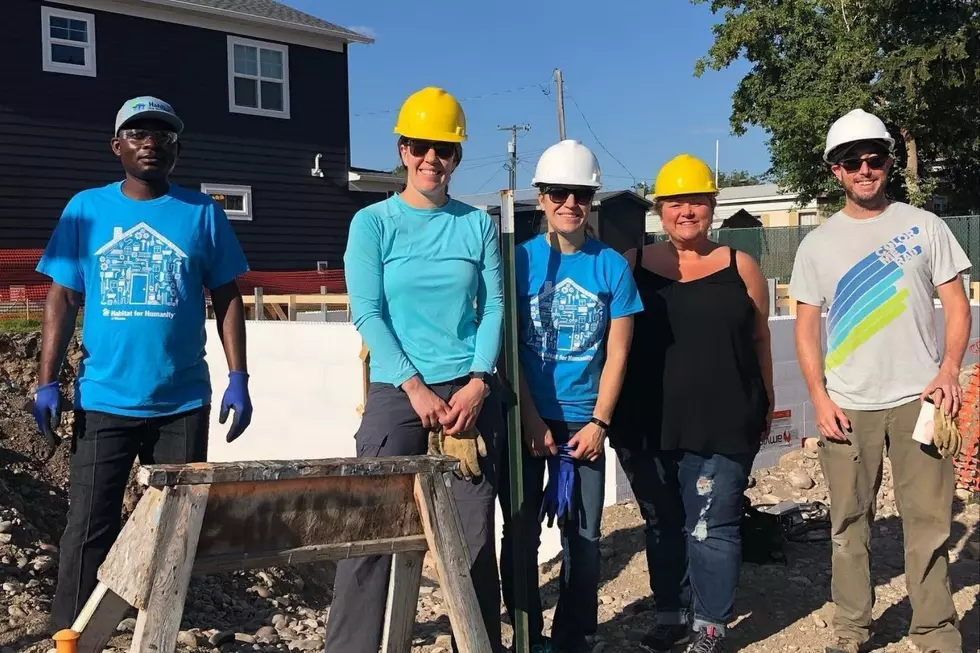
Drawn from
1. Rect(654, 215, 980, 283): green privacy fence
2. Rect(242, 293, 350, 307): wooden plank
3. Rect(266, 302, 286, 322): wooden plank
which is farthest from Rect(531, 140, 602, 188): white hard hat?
Rect(654, 215, 980, 283): green privacy fence

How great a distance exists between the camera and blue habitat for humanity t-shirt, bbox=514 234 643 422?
3.53 meters

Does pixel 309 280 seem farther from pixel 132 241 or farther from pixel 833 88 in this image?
pixel 833 88

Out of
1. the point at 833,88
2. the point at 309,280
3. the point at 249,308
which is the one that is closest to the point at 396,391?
the point at 249,308

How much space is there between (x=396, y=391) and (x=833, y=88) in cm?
2164

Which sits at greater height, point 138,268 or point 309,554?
point 138,268

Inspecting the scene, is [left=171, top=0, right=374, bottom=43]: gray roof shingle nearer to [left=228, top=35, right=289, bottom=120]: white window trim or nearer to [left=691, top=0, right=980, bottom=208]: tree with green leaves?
[left=228, top=35, right=289, bottom=120]: white window trim

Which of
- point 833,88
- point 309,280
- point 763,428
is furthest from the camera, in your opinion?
point 833,88

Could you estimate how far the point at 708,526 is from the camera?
3766mm

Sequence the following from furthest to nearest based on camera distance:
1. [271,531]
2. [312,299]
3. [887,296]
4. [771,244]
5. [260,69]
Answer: [771,244] < [260,69] < [312,299] < [887,296] < [271,531]

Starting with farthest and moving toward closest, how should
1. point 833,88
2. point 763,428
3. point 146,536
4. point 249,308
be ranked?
point 833,88 → point 249,308 → point 763,428 → point 146,536

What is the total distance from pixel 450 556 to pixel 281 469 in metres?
0.60

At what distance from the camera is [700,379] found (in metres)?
3.70

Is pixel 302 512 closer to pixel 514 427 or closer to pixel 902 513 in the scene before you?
pixel 514 427

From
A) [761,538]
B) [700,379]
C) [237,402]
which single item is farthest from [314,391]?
[700,379]
